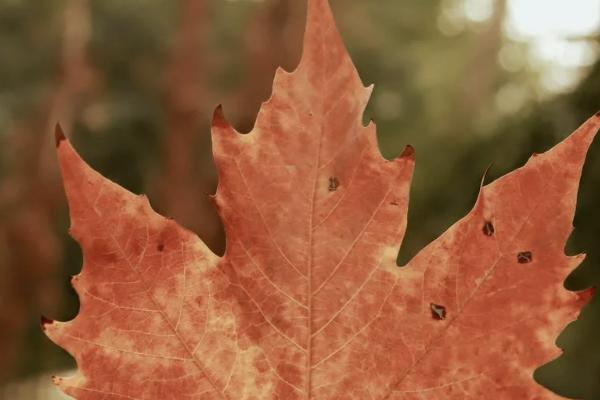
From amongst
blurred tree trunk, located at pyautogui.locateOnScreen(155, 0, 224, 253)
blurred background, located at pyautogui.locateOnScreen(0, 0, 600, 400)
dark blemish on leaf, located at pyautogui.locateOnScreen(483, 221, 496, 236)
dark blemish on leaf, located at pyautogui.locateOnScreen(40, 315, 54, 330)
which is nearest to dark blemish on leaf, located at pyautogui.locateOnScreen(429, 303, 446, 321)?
dark blemish on leaf, located at pyautogui.locateOnScreen(483, 221, 496, 236)

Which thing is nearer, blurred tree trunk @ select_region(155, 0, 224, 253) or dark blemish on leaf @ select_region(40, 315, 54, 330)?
dark blemish on leaf @ select_region(40, 315, 54, 330)

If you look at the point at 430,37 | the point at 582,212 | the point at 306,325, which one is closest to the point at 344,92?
the point at 306,325

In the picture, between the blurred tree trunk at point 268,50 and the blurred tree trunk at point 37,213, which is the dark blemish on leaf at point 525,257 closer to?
the blurred tree trunk at point 268,50

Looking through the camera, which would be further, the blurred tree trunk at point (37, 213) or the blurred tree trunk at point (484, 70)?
the blurred tree trunk at point (484, 70)

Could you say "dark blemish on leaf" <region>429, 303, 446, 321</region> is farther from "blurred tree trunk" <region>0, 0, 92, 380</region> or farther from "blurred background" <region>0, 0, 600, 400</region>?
"blurred tree trunk" <region>0, 0, 92, 380</region>

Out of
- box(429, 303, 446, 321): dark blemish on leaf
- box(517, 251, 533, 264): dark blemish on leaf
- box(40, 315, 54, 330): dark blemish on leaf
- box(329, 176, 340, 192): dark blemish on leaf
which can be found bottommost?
box(40, 315, 54, 330): dark blemish on leaf

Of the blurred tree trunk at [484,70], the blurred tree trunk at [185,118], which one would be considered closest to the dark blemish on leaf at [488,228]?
the blurred tree trunk at [185,118]
